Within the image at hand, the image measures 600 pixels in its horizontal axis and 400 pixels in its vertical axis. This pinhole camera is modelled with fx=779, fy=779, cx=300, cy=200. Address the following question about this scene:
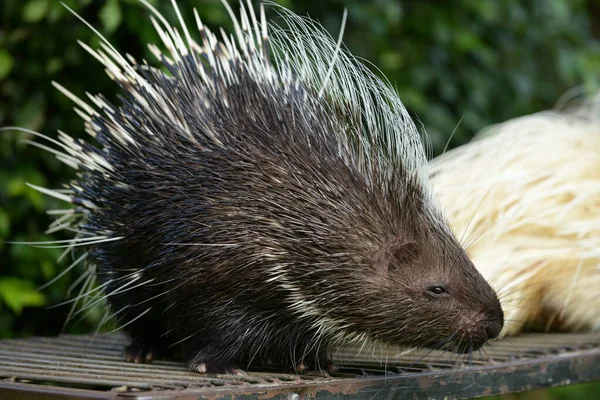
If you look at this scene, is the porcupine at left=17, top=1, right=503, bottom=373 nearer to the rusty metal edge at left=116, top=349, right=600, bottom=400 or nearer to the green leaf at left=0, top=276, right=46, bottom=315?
the rusty metal edge at left=116, top=349, right=600, bottom=400

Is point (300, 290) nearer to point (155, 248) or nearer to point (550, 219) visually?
point (155, 248)

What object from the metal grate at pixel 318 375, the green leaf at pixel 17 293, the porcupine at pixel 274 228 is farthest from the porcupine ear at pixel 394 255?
the green leaf at pixel 17 293

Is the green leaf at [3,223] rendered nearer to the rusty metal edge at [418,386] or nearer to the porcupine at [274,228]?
the porcupine at [274,228]

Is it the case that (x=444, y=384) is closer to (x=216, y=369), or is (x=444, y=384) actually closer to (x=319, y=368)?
(x=319, y=368)

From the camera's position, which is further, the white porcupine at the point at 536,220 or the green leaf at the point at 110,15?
the green leaf at the point at 110,15

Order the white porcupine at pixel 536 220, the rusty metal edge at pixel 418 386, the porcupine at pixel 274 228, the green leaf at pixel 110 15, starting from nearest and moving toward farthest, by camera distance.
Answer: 1. the rusty metal edge at pixel 418 386
2. the porcupine at pixel 274 228
3. the white porcupine at pixel 536 220
4. the green leaf at pixel 110 15

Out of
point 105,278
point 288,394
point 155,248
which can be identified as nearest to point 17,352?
point 105,278

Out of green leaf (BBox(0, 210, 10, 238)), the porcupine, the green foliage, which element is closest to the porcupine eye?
the porcupine
